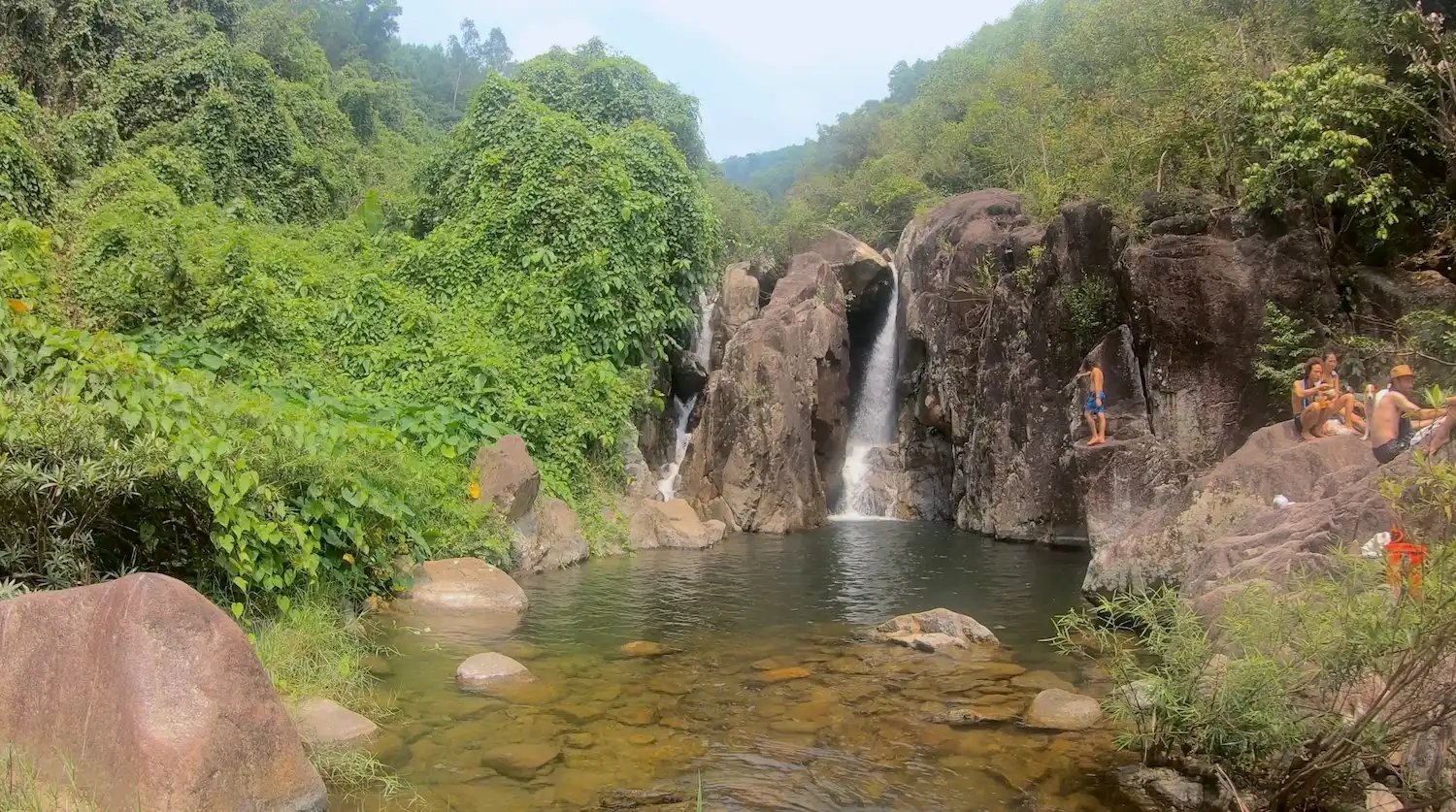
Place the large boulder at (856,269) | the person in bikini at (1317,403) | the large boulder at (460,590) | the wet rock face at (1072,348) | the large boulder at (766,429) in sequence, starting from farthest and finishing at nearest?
1. the large boulder at (856,269)
2. the large boulder at (766,429)
3. the wet rock face at (1072,348)
4. the person in bikini at (1317,403)
5. the large boulder at (460,590)

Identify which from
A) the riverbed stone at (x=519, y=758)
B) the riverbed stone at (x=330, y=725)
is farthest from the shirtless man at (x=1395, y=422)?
the riverbed stone at (x=330, y=725)

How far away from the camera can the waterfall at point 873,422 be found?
23000 mm

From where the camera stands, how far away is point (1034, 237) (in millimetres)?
18750

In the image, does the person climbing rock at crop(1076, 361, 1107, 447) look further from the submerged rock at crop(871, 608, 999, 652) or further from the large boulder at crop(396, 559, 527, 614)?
the large boulder at crop(396, 559, 527, 614)

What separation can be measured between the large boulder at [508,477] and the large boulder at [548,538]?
0.30 meters

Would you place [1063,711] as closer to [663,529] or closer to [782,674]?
[782,674]

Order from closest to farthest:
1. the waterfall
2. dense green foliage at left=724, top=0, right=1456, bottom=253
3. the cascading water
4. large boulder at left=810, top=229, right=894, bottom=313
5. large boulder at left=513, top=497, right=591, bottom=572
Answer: dense green foliage at left=724, top=0, right=1456, bottom=253 < large boulder at left=513, top=497, right=591, bottom=572 < the cascading water < the waterfall < large boulder at left=810, top=229, right=894, bottom=313

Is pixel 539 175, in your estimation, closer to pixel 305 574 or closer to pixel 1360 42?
pixel 305 574

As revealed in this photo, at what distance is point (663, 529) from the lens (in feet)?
53.1

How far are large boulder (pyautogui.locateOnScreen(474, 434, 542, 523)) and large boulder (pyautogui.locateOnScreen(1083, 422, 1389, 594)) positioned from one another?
7.63 m

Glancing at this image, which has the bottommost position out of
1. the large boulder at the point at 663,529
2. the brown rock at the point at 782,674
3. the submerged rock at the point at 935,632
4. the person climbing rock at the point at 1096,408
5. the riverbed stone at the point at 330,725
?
the large boulder at the point at 663,529

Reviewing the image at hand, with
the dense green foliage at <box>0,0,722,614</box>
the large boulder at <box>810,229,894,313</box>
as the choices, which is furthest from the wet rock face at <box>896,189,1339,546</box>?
the dense green foliage at <box>0,0,722,614</box>

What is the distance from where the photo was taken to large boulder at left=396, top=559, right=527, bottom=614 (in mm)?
9170

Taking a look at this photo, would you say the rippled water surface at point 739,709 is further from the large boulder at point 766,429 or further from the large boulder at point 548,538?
the large boulder at point 766,429
